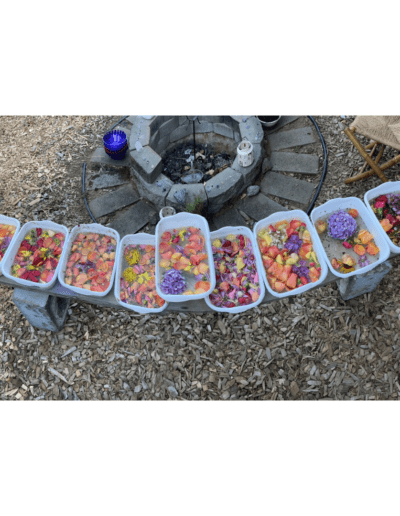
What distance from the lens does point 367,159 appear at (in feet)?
14.8

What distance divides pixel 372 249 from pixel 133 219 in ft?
8.57

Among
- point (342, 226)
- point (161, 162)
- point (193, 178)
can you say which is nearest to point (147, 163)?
point (161, 162)

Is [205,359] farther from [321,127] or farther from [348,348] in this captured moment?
[321,127]

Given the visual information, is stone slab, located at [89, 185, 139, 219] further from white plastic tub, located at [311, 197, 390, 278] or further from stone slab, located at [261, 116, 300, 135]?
white plastic tub, located at [311, 197, 390, 278]

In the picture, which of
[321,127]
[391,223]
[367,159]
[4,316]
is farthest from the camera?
[321,127]

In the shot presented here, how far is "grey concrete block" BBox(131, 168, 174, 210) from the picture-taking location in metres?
4.57

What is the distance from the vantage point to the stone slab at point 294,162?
4.96m

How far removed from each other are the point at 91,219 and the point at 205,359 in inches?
82.0

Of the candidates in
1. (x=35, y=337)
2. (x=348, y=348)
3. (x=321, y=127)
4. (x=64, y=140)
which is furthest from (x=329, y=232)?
(x=64, y=140)

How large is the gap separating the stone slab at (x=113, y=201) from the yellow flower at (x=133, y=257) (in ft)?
4.97

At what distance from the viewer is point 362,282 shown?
12.6ft

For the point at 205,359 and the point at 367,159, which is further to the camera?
the point at 367,159

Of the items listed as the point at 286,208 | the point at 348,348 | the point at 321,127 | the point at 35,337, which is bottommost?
the point at 348,348

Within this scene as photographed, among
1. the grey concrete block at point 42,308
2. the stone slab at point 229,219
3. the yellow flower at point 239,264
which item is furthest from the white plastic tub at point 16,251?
the stone slab at point 229,219
